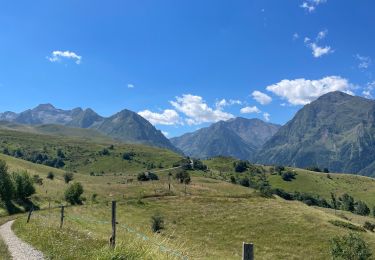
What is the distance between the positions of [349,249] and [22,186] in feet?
238

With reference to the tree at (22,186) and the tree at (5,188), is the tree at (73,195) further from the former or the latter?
the tree at (5,188)

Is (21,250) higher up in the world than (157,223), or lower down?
higher up

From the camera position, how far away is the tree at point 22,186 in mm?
99125

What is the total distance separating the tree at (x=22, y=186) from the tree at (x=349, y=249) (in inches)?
2733

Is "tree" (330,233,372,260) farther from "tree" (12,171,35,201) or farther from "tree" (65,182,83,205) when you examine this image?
"tree" (12,171,35,201)

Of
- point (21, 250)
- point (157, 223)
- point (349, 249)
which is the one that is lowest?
point (349, 249)

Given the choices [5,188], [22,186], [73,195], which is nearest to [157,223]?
[73,195]

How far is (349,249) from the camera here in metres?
66.1

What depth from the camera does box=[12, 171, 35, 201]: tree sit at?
99125mm

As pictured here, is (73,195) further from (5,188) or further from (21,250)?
(21,250)

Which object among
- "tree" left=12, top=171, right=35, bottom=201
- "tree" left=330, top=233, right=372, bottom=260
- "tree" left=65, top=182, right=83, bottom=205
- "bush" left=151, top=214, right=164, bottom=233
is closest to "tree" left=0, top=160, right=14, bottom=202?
"tree" left=12, top=171, right=35, bottom=201

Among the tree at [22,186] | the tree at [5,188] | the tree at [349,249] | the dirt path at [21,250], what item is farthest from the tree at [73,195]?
the dirt path at [21,250]

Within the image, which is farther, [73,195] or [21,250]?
[73,195]

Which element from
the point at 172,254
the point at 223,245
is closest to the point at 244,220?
the point at 223,245
